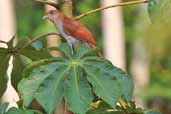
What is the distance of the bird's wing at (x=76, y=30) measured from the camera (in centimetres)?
165

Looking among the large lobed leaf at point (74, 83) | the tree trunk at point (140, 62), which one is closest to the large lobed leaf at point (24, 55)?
the large lobed leaf at point (74, 83)

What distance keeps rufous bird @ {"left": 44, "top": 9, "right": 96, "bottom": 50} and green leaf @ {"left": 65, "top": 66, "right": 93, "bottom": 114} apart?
0.43 ft

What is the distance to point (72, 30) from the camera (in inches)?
65.7

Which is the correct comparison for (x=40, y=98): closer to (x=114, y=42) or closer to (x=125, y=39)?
(x=114, y=42)

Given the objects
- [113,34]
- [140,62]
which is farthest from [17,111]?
[140,62]

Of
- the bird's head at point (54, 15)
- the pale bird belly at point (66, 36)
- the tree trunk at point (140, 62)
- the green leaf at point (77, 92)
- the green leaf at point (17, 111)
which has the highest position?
the bird's head at point (54, 15)

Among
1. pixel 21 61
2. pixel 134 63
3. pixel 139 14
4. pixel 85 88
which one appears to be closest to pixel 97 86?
pixel 85 88

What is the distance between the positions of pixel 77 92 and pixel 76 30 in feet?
0.81

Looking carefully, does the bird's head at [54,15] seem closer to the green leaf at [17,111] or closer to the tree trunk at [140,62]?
the green leaf at [17,111]

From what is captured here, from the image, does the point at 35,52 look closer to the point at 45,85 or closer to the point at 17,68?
the point at 17,68

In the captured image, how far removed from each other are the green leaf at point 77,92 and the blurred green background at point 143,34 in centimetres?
636

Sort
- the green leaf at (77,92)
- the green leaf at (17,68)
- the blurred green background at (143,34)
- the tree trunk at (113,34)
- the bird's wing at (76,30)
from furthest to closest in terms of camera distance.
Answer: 1. the blurred green background at (143,34)
2. the tree trunk at (113,34)
3. the green leaf at (17,68)
4. the bird's wing at (76,30)
5. the green leaf at (77,92)

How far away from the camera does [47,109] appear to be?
4.61 ft

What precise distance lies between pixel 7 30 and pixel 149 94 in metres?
1.72
